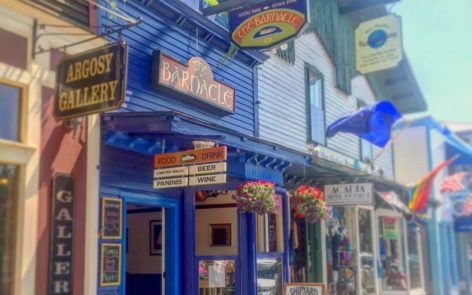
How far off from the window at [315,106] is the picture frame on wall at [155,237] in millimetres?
5077

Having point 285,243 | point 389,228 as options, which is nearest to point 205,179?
point 285,243

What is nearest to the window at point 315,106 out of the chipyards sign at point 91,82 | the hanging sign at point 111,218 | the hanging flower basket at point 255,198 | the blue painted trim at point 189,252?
the hanging flower basket at point 255,198

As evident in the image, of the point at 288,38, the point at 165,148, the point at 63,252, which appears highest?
the point at 288,38

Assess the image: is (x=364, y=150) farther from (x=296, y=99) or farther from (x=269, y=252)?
(x=269, y=252)

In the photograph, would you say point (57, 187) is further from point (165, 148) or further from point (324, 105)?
point (324, 105)

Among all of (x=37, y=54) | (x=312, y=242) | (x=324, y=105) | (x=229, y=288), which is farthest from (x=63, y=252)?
(x=324, y=105)

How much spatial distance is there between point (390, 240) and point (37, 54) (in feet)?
46.7

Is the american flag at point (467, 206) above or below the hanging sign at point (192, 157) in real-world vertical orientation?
above

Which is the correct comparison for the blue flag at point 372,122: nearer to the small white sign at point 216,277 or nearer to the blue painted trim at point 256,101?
the blue painted trim at point 256,101

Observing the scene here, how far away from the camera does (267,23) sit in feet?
31.4

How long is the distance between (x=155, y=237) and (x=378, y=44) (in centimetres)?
962

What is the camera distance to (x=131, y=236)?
1066cm

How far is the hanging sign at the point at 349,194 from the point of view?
12.6 m

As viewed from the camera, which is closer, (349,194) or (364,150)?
(349,194)
